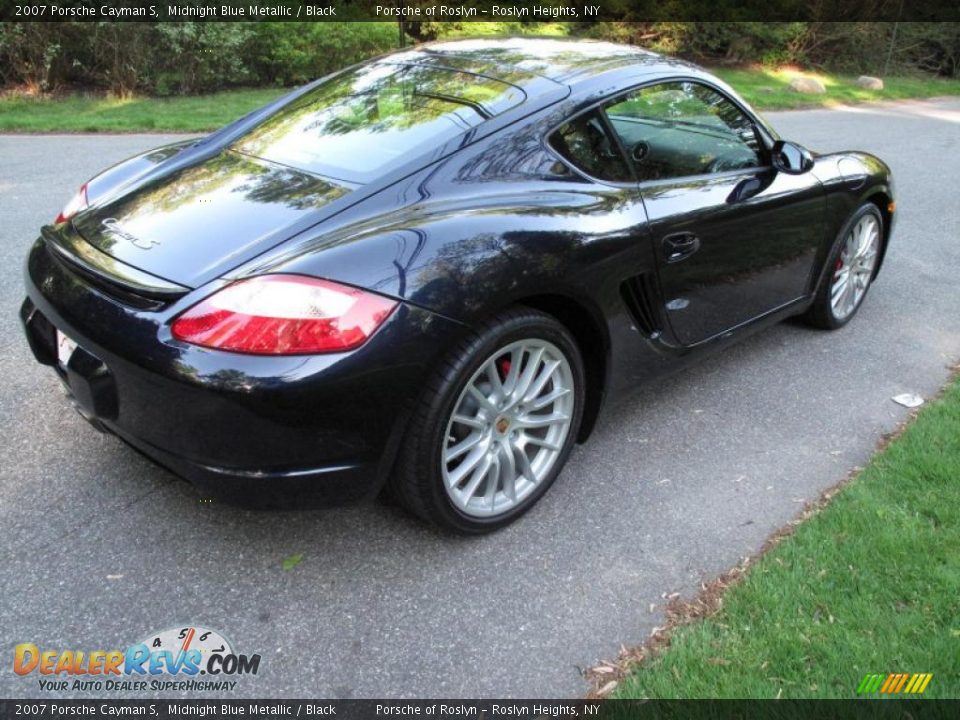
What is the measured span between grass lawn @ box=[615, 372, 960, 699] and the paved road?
16 cm

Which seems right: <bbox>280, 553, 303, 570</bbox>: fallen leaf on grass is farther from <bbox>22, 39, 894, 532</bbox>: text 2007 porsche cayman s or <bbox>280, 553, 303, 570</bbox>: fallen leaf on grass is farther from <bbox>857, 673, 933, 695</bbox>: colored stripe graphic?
<bbox>857, 673, 933, 695</bbox>: colored stripe graphic

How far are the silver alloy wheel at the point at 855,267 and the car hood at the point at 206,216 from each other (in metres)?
2.99

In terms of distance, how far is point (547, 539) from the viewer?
2707mm

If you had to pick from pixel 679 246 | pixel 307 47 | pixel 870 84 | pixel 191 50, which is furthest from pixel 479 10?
pixel 679 246

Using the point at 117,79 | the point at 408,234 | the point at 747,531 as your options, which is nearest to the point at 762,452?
the point at 747,531

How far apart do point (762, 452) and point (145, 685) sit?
2.45m

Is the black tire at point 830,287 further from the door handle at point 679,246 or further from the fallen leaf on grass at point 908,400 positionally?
the door handle at point 679,246

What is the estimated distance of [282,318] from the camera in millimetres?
2086

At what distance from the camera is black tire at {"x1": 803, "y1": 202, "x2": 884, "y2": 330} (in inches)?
161

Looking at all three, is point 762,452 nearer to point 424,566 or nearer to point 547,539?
point 547,539

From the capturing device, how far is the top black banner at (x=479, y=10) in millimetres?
11664

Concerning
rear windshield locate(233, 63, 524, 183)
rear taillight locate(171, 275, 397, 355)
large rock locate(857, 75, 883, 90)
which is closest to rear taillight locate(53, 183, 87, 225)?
rear windshield locate(233, 63, 524, 183)

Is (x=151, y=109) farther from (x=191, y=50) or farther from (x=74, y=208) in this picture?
(x=74, y=208)

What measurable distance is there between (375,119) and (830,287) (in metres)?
2.66
